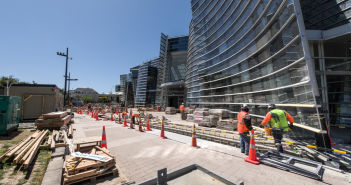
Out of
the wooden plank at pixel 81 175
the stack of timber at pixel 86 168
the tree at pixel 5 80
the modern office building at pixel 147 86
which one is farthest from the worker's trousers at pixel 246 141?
the tree at pixel 5 80

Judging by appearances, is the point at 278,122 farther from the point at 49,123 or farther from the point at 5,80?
the point at 5,80

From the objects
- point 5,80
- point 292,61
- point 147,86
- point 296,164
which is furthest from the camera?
point 147,86

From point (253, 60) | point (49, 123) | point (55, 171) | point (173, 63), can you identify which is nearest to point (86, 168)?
point (55, 171)

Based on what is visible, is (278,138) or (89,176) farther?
(278,138)

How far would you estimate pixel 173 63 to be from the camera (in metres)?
51.2

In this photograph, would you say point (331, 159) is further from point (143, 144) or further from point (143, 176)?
point (143, 144)

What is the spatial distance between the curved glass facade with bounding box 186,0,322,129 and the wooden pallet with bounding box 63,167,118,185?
858 centimetres

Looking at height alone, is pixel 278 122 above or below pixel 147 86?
below

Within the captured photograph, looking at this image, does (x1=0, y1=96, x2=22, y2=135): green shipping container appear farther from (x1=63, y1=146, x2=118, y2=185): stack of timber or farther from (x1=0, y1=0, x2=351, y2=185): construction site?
(x1=63, y1=146, x2=118, y2=185): stack of timber

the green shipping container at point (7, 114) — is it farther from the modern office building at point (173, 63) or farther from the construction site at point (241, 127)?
the modern office building at point (173, 63)

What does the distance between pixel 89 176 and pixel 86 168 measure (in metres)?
0.22

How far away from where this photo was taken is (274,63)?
10906 mm

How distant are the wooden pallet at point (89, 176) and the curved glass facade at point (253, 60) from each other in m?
8.58

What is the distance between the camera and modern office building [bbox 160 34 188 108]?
4859 centimetres
